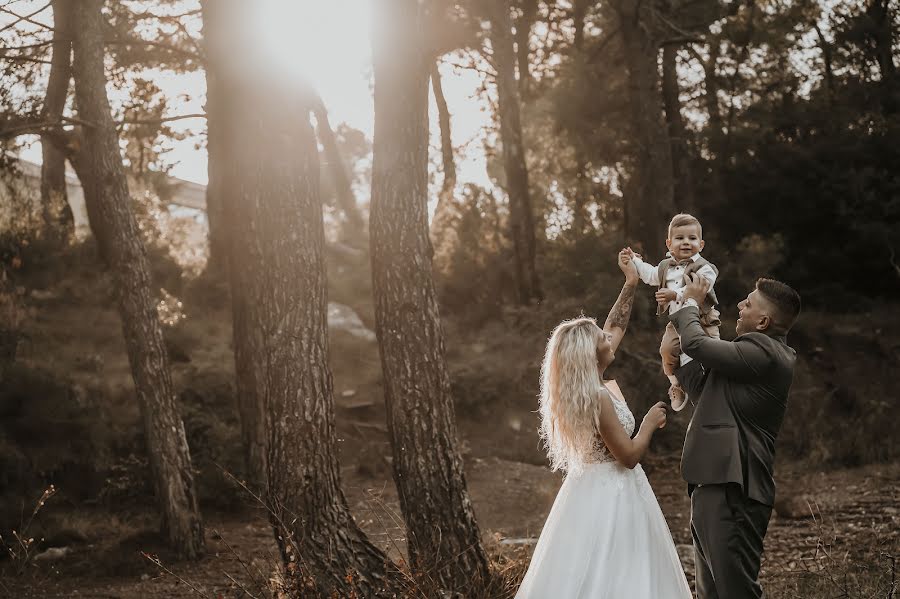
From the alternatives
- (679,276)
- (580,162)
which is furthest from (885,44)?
(679,276)

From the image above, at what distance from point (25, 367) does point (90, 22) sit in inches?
213

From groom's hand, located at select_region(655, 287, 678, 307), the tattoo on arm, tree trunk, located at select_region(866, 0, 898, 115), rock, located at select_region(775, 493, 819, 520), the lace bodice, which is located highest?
tree trunk, located at select_region(866, 0, 898, 115)

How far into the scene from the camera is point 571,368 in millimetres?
4516

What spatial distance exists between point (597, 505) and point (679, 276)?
1.33 metres

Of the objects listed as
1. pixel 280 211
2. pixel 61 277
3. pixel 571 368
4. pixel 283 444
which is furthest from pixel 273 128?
pixel 61 277

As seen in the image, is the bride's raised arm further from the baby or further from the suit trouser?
the suit trouser

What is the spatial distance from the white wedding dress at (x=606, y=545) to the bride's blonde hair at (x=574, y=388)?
16 centimetres

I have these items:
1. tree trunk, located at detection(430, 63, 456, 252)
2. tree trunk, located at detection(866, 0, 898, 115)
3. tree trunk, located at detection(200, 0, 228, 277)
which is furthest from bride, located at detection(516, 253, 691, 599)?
tree trunk, located at detection(866, 0, 898, 115)

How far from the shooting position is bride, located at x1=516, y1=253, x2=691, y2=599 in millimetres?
4426

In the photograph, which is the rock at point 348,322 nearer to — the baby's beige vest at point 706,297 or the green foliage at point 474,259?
the green foliage at point 474,259

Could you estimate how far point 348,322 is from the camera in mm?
19266

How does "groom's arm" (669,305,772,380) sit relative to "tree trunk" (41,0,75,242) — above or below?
below

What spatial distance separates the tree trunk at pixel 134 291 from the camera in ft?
31.6

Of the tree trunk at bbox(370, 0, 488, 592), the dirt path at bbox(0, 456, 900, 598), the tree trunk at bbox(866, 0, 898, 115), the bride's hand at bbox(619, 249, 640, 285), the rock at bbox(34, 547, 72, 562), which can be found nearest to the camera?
the bride's hand at bbox(619, 249, 640, 285)
